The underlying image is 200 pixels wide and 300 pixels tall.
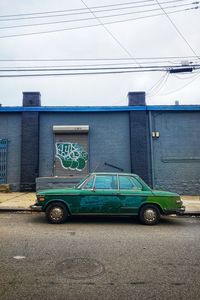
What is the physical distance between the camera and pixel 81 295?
12.5ft

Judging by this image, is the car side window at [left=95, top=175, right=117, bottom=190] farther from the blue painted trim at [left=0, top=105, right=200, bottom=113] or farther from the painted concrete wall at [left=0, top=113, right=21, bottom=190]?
the painted concrete wall at [left=0, top=113, right=21, bottom=190]

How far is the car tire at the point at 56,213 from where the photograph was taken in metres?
8.36

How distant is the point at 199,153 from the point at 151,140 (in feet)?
9.20

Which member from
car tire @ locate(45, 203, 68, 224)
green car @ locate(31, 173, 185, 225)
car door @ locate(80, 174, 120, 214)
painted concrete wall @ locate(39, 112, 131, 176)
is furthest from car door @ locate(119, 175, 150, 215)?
painted concrete wall @ locate(39, 112, 131, 176)

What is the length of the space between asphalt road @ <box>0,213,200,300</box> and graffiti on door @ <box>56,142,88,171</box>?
7.76m

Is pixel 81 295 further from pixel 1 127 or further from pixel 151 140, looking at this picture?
pixel 1 127

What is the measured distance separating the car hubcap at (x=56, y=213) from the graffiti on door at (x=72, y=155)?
25.1 ft

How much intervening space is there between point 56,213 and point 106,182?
178cm

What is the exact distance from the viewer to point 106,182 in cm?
874

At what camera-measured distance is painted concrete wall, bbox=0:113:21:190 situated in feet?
52.5

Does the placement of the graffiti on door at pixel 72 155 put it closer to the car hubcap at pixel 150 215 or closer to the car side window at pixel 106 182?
the car side window at pixel 106 182

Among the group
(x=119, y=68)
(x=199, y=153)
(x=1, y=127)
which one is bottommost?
(x=199, y=153)

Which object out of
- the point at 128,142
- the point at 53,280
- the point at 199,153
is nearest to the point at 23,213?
the point at 53,280

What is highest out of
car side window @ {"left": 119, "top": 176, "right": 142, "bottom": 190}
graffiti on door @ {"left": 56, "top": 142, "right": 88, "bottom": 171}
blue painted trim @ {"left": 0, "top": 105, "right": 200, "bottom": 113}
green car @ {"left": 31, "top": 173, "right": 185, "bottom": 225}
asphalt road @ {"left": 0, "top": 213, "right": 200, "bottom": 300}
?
blue painted trim @ {"left": 0, "top": 105, "right": 200, "bottom": 113}
